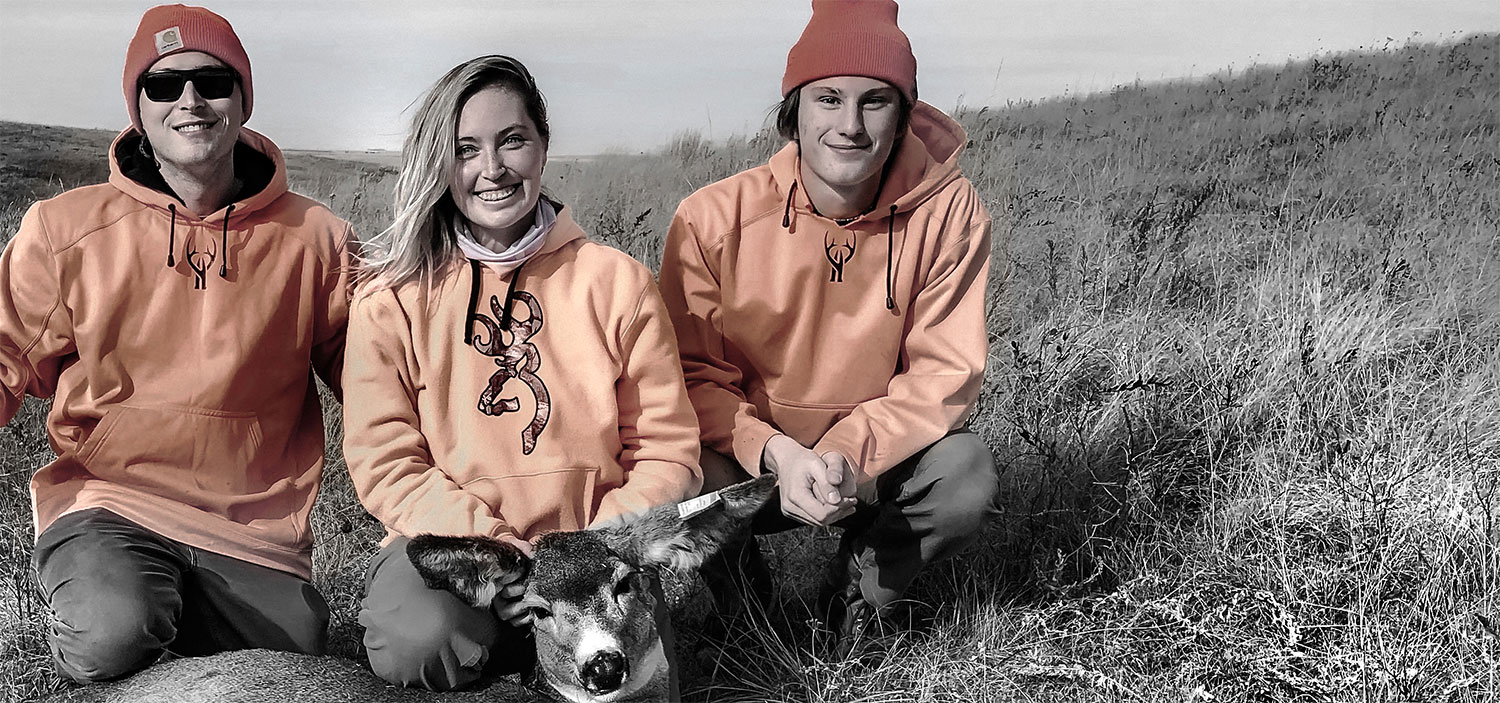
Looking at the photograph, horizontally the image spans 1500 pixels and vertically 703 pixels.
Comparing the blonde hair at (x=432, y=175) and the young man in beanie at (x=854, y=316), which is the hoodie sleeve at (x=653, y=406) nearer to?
the young man in beanie at (x=854, y=316)

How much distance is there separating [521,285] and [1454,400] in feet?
13.9

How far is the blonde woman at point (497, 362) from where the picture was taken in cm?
364

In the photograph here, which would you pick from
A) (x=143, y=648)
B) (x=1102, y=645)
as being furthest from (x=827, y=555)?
(x=143, y=648)

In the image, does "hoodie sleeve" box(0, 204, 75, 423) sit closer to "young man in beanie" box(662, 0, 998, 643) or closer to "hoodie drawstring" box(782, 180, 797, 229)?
"young man in beanie" box(662, 0, 998, 643)

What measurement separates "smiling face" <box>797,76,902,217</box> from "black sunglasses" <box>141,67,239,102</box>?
1.90 metres

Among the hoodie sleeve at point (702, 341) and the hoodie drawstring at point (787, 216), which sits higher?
the hoodie drawstring at point (787, 216)

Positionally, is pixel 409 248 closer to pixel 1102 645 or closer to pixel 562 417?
pixel 562 417

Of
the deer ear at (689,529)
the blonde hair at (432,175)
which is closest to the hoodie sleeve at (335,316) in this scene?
the blonde hair at (432,175)

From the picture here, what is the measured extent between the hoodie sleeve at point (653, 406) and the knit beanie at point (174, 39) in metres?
1.56

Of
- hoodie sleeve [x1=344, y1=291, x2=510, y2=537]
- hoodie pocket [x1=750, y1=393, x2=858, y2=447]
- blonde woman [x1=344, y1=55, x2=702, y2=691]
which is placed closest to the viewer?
hoodie sleeve [x1=344, y1=291, x2=510, y2=537]

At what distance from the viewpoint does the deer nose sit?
3.17 m

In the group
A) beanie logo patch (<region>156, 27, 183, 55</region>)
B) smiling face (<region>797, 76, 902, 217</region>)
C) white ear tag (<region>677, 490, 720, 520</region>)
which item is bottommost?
white ear tag (<region>677, 490, 720, 520</region>)

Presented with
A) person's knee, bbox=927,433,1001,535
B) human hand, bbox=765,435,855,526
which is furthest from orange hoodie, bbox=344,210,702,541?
person's knee, bbox=927,433,1001,535

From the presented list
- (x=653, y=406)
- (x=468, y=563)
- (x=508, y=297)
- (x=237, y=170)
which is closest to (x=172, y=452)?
(x=237, y=170)
